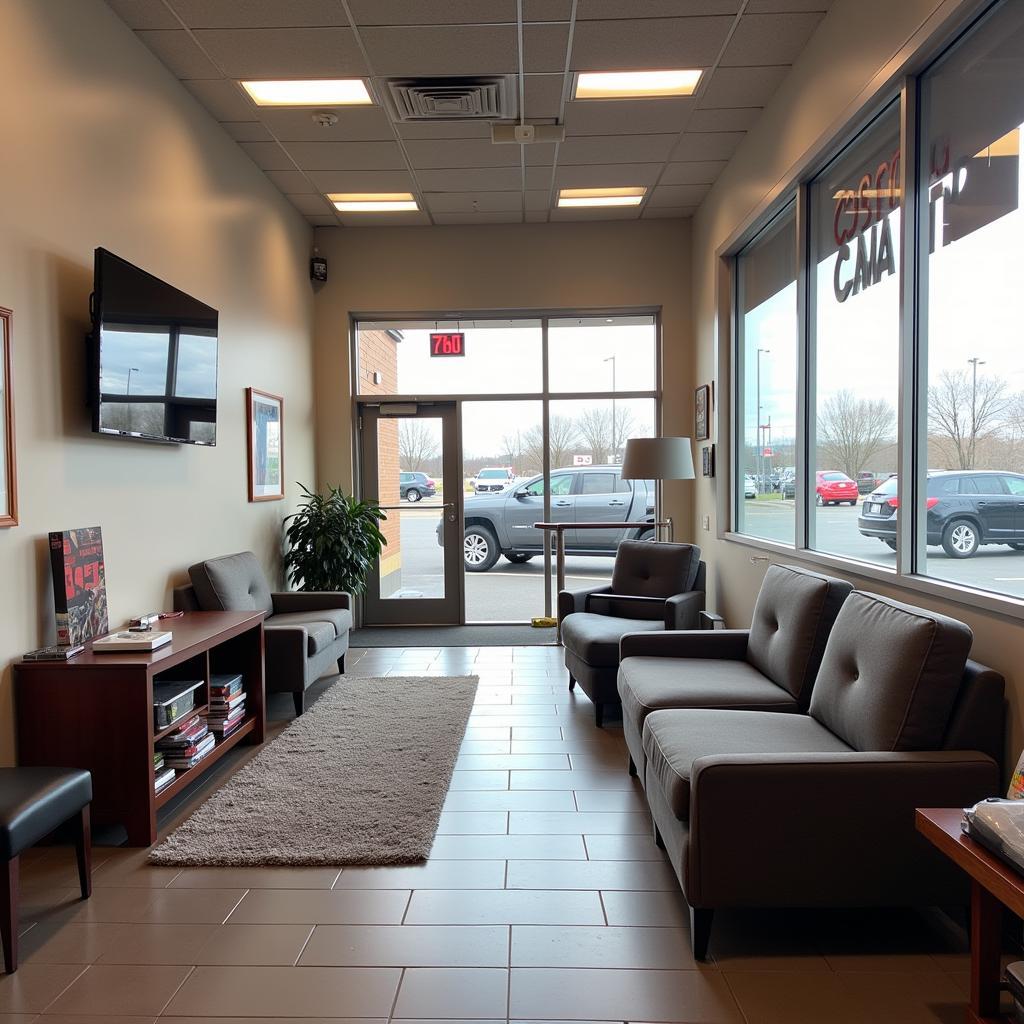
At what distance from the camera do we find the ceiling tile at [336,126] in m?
4.63

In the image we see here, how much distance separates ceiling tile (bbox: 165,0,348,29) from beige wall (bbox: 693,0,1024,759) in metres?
2.23

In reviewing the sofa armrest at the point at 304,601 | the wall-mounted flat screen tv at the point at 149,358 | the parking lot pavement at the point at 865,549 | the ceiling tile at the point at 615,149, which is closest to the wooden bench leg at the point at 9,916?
the wall-mounted flat screen tv at the point at 149,358

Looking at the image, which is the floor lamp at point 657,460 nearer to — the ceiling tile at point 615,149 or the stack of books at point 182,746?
the ceiling tile at point 615,149

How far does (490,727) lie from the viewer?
4.21 m

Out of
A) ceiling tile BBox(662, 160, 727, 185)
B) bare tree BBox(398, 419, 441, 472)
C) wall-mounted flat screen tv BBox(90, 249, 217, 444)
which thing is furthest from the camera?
bare tree BBox(398, 419, 441, 472)

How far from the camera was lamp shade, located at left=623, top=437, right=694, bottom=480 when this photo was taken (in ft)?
18.5

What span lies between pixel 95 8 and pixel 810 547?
4139mm

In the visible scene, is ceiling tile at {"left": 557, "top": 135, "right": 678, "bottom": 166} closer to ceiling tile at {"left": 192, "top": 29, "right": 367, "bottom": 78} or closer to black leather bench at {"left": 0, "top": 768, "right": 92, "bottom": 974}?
ceiling tile at {"left": 192, "top": 29, "right": 367, "bottom": 78}

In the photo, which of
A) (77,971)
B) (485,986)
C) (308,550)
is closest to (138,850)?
(77,971)

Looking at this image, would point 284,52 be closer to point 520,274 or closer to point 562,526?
point 520,274

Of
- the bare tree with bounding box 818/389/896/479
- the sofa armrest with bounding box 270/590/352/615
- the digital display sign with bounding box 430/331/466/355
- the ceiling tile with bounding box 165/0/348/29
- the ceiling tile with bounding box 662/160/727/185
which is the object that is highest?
the ceiling tile with bounding box 662/160/727/185

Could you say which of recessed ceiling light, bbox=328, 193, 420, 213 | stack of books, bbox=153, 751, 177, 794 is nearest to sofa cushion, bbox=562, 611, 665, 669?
stack of books, bbox=153, 751, 177, 794

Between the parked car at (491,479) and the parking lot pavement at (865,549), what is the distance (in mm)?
2330

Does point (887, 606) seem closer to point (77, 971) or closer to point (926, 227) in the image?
point (926, 227)
